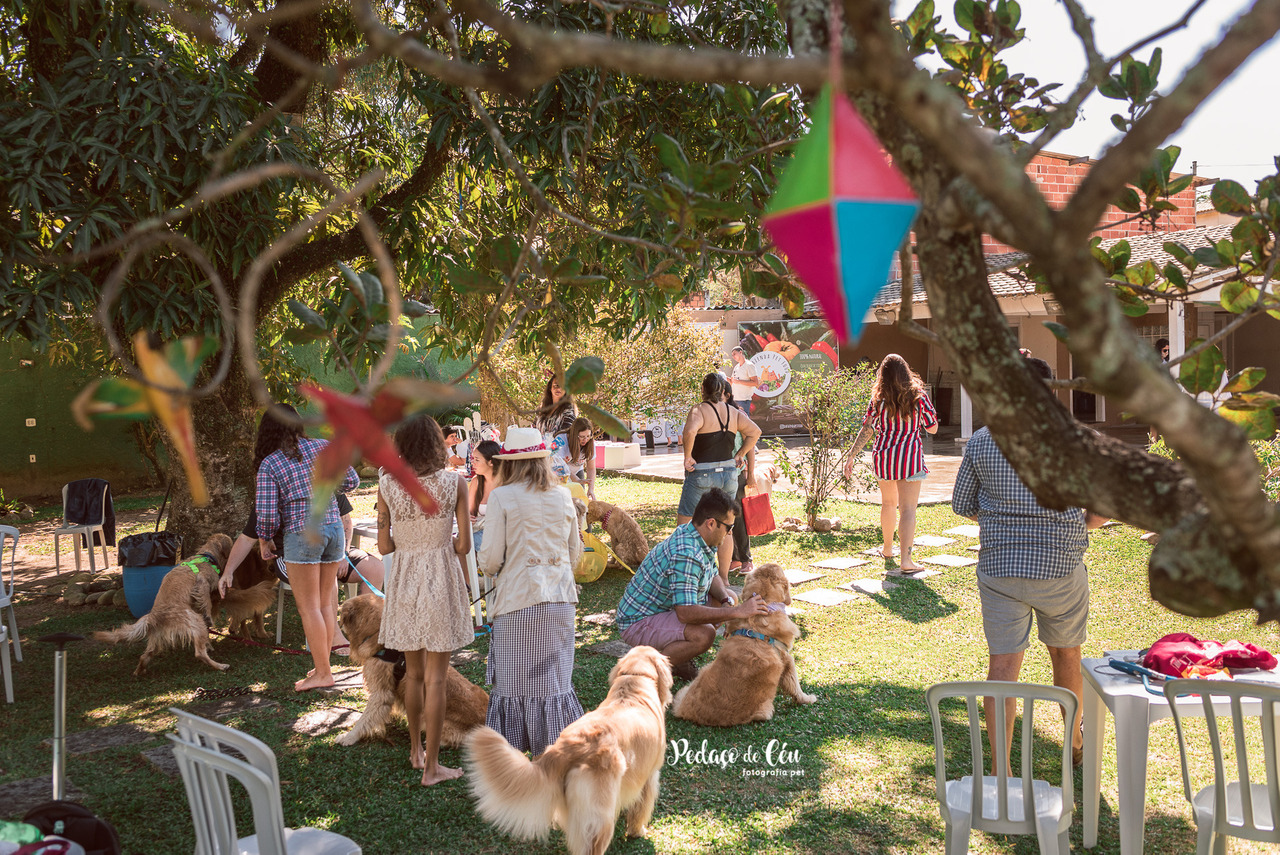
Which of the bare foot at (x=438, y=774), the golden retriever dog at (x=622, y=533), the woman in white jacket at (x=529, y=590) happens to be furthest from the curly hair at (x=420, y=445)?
the golden retriever dog at (x=622, y=533)

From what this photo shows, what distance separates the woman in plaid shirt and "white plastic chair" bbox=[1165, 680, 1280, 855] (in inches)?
185

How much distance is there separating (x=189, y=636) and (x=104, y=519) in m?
4.97

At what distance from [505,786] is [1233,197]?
2899mm

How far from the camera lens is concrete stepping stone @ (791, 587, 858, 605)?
24.9ft

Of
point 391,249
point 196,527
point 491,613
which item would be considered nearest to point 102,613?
point 196,527

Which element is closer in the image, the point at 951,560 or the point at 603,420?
the point at 603,420

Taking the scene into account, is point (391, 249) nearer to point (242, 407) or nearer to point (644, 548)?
point (242, 407)

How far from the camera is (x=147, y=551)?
7.45m

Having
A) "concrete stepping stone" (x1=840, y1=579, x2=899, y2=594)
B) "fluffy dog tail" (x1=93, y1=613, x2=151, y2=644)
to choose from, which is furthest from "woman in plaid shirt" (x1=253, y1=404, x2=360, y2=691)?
"concrete stepping stone" (x1=840, y1=579, x2=899, y2=594)

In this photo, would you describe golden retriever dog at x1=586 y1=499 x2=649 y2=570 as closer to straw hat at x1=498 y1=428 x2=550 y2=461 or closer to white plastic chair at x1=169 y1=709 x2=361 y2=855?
straw hat at x1=498 y1=428 x2=550 y2=461

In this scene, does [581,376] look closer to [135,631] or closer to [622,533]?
[135,631]

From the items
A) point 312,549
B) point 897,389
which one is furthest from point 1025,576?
point 897,389

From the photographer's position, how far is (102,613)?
27.3 feet

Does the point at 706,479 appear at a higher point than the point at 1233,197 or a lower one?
lower
